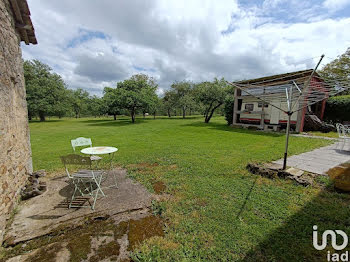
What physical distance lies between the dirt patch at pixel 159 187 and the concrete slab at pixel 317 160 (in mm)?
3939

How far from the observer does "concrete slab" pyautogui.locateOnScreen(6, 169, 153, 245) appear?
7.56ft

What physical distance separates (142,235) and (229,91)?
19135mm

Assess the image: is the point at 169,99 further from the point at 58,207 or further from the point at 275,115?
the point at 58,207

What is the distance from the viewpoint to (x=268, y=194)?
3.26 metres

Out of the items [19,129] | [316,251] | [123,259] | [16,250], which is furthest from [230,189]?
[19,129]

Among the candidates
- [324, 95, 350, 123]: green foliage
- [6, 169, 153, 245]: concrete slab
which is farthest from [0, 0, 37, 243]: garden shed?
[324, 95, 350, 123]: green foliage

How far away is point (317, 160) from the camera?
517 centimetres

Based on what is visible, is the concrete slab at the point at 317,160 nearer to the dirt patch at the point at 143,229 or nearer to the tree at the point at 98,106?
the dirt patch at the point at 143,229

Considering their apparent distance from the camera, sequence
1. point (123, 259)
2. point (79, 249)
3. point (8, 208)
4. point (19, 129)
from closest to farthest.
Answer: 1. point (123, 259)
2. point (79, 249)
3. point (8, 208)
4. point (19, 129)

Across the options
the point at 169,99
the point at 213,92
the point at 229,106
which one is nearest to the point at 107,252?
the point at 229,106

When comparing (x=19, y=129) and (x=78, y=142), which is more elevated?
(x=19, y=129)

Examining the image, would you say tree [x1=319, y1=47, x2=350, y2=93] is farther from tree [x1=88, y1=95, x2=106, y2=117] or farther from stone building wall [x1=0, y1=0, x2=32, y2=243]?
tree [x1=88, y1=95, x2=106, y2=117]

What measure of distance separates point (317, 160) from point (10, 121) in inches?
329

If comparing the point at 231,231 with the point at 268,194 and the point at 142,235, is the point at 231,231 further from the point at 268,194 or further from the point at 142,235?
the point at 268,194
